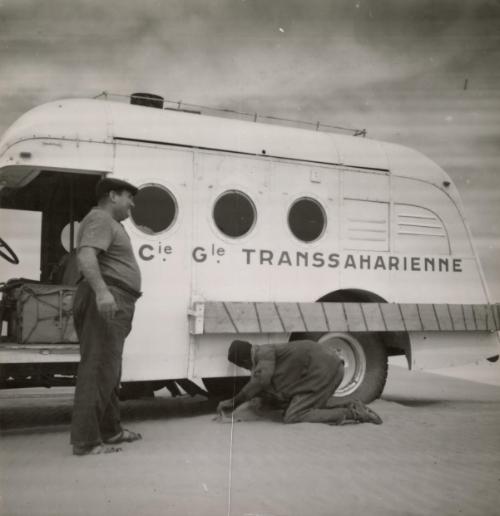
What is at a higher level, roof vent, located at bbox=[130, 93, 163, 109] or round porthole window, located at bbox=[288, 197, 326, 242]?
roof vent, located at bbox=[130, 93, 163, 109]

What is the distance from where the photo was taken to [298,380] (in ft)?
21.7

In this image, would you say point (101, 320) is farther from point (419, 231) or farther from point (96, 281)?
point (419, 231)

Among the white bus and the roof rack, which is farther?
the roof rack

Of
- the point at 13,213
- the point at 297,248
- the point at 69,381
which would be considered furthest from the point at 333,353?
the point at 13,213

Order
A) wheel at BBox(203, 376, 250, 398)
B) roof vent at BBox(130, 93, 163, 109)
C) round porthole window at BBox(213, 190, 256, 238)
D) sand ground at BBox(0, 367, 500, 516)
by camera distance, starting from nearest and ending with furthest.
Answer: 1. sand ground at BBox(0, 367, 500, 516)
2. round porthole window at BBox(213, 190, 256, 238)
3. roof vent at BBox(130, 93, 163, 109)
4. wheel at BBox(203, 376, 250, 398)

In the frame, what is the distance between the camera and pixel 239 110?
7.51m

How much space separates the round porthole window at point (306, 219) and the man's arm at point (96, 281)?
8.53 ft

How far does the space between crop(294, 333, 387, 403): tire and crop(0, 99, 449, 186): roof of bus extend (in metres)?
1.94

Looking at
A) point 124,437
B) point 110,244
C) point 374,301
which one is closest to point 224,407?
point 124,437

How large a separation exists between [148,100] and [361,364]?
368 cm

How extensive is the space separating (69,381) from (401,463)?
10.5ft

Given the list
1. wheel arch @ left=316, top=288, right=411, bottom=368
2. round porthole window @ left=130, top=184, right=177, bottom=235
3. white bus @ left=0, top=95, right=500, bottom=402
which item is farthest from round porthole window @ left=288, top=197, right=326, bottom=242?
round porthole window @ left=130, top=184, right=177, bottom=235

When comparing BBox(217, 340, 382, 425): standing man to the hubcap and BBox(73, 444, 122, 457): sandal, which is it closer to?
the hubcap

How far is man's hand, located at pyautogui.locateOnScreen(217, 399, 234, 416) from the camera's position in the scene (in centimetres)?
670
